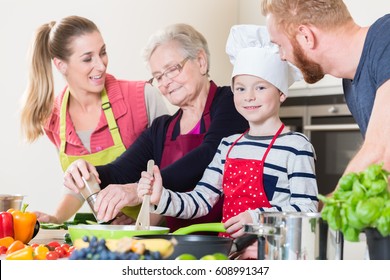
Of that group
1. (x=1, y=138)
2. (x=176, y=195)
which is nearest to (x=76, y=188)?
(x=176, y=195)

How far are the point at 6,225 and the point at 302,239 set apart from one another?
94 cm

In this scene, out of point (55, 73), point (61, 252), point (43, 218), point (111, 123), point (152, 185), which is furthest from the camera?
point (55, 73)

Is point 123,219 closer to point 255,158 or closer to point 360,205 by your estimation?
point 255,158

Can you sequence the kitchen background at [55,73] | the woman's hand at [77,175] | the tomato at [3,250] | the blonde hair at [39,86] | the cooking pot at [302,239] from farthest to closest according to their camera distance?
the kitchen background at [55,73] → the blonde hair at [39,86] → the woman's hand at [77,175] → the tomato at [3,250] → the cooking pot at [302,239]

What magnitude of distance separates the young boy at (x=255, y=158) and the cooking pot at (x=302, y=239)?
64cm

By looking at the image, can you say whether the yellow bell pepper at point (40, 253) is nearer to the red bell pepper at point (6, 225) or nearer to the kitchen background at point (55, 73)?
the red bell pepper at point (6, 225)

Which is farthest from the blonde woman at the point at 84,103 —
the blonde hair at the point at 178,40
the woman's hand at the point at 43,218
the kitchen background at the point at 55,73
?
the kitchen background at the point at 55,73

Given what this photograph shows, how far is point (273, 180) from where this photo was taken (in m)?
1.59

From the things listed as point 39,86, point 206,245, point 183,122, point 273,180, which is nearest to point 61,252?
point 206,245

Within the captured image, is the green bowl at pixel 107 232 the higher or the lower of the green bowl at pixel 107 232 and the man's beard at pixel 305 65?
the lower

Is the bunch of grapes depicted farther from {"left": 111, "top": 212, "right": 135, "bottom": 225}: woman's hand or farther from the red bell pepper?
{"left": 111, "top": 212, "right": 135, "bottom": 225}: woman's hand

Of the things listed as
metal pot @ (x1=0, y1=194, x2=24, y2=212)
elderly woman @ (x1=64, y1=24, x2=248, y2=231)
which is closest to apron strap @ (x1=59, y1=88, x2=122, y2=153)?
elderly woman @ (x1=64, y1=24, x2=248, y2=231)

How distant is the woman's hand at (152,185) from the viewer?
1501 millimetres

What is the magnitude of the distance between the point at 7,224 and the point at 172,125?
25.8 inches
